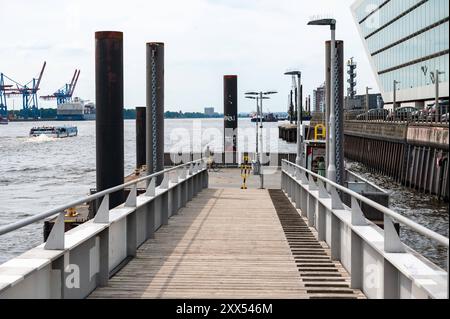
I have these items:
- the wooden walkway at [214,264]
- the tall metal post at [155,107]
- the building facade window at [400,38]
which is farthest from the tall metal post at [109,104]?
the building facade window at [400,38]

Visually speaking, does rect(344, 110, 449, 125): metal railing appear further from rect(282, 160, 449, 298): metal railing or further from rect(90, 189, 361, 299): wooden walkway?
rect(282, 160, 449, 298): metal railing

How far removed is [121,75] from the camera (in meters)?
17.9

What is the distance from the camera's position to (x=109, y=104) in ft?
58.3

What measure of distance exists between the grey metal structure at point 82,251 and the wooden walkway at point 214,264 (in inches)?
9.7

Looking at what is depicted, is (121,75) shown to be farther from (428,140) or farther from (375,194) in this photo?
(428,140)

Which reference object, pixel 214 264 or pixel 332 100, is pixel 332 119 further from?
pixel 214 264

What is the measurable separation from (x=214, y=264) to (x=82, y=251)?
10.0 feet

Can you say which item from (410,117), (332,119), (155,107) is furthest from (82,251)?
(410,117)

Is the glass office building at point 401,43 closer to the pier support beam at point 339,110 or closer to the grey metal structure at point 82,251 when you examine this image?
the pier support beam at point 339,110

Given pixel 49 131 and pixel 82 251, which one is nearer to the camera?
pixel 82 251

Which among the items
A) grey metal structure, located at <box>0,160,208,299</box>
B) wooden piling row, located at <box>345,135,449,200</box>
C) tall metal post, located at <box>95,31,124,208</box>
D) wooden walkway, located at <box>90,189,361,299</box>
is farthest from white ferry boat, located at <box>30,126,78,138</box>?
grey metal structure, located at <box>0,160,208,299</box>

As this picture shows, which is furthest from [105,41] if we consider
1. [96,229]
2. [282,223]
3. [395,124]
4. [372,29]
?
[372,29]

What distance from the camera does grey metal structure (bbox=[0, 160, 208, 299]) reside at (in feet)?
21.5

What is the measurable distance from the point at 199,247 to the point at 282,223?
4317 millimetres
